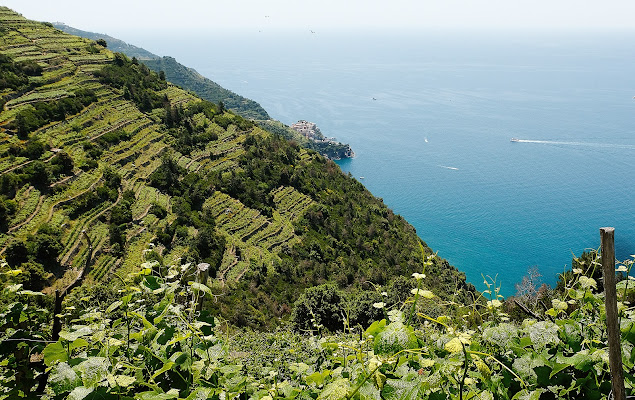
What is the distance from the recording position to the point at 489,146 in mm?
62531

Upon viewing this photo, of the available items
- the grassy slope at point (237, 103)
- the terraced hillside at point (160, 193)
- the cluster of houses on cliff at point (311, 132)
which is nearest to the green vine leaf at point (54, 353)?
the terraced hillside at point (160, 193)

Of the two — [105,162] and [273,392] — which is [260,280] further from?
[273,392]

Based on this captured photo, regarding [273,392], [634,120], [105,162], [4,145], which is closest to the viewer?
[273,392]

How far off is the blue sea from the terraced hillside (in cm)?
1407

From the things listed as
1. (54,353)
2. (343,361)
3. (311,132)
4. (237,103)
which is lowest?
(311,132)

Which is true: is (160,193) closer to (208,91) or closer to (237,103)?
(237,103)

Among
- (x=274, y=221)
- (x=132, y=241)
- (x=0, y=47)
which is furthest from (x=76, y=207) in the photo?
(x=0, y=47)

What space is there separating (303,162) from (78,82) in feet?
64.9

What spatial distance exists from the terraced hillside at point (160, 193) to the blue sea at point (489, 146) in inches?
554

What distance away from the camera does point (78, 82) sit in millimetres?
28156

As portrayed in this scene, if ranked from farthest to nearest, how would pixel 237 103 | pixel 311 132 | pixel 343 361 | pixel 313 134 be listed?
1. pixel 237 103
2. pixel 311 132
3. pixel 313 134
4. pixel 343 361

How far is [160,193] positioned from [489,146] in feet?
188

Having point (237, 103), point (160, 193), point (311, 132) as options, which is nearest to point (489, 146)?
point (311, 132)

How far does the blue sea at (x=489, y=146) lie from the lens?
39.6 m
